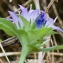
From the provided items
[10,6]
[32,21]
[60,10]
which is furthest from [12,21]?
[60,10]

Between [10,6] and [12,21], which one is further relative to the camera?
[10,6]

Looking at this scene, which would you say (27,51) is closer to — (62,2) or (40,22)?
(40,22)

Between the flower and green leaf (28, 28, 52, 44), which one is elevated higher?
the flower

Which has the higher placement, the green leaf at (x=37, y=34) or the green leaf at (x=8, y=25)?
the green leaf at (x=8, y=25)

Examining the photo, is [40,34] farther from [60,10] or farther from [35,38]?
[60,10]

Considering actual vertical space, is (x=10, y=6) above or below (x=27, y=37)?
above

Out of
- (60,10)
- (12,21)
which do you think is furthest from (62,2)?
(12,21)

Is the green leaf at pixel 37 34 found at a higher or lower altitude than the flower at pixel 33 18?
lower
